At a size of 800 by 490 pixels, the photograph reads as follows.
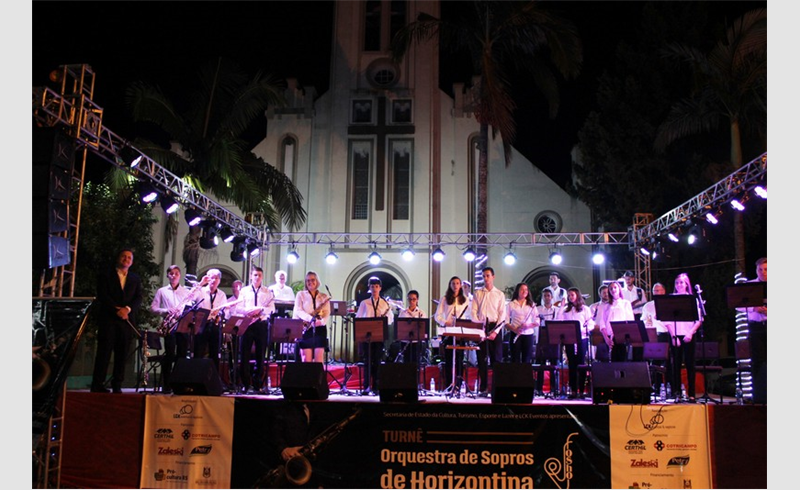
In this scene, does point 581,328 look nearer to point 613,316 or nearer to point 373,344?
point 613,316

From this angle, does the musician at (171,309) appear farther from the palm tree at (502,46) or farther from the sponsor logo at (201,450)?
the palm tree at (502,46)

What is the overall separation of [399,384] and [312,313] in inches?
116

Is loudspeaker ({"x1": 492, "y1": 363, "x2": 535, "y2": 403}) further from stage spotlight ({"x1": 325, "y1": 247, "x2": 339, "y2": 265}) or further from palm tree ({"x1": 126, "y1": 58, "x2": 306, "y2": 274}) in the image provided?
palm tree ({"x1": 126, "y1": 58, "x2": 306, "y2": 274})

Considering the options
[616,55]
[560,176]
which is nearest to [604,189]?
[560,176]

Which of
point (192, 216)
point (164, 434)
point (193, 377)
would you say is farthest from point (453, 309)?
point (192, 216)

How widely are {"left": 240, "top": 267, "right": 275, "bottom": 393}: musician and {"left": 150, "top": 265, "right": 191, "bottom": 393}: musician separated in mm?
975

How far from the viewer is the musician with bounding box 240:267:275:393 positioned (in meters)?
10.8

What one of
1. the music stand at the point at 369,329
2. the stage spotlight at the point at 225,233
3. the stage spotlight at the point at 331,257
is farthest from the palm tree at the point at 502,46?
the music stand at the point at 369,329

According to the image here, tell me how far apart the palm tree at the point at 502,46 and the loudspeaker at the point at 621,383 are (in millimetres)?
10085

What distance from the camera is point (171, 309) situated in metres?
10.6

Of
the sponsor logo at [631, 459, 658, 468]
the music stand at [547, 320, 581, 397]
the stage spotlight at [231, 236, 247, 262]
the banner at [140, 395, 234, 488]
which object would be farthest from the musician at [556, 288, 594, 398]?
the stage spotlight at [231, 236, 247, 262]

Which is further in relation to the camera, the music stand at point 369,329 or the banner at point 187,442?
the music stand at point 369,329

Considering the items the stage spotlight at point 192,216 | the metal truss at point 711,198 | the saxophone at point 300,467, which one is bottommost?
the saxophone at point 300,467

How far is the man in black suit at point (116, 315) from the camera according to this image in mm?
9047
